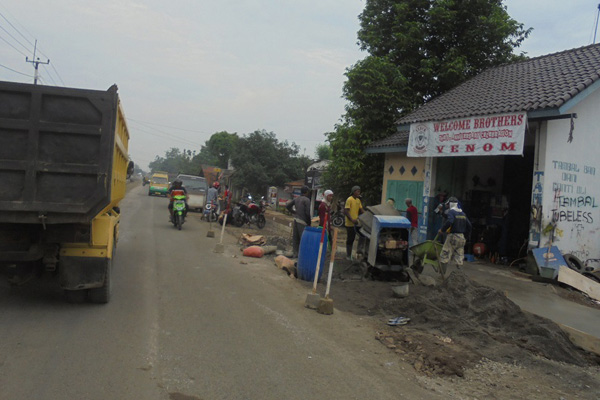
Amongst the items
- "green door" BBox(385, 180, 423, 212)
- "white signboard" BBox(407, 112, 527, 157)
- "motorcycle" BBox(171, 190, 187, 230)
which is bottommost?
"motorcycle" BBox(171, 190, 187, 230)

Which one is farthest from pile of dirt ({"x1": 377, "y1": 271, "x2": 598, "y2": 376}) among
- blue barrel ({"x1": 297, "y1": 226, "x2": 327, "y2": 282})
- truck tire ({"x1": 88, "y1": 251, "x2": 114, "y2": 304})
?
truck tire ({"x1": 88, "y1": 251, "x2": 114, "y2": 304})

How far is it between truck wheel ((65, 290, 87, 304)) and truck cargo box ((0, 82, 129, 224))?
1294mm

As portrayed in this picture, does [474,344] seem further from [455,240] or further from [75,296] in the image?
[75,296]

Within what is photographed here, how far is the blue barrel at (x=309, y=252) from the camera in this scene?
28.6 feet

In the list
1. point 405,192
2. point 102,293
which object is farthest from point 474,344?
point 405,192

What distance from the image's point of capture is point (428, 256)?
9.38 metres

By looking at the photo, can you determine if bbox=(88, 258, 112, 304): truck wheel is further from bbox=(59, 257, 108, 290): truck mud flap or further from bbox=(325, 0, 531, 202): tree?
bbox=(325, 0, 531, 202): tree

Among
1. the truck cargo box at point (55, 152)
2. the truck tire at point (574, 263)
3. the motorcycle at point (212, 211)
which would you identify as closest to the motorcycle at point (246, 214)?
the motorcycle at point (212, 211)

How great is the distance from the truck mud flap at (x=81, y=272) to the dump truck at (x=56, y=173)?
1 centimetres

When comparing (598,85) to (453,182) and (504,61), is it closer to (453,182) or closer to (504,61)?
(453,182)

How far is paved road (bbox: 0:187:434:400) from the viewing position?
389cm

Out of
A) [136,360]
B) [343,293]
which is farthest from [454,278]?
[136,360]

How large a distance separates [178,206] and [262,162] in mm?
20607

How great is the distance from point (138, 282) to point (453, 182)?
35.2ft
